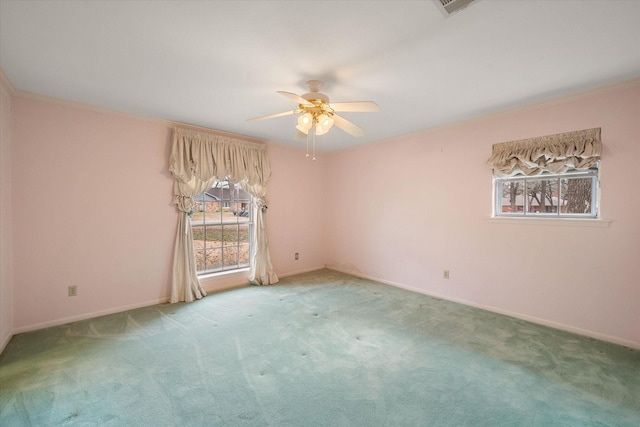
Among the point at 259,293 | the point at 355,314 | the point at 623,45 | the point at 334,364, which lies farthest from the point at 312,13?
the point at 259,293

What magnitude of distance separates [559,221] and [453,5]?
2555 millimetres

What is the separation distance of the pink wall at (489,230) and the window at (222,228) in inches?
70.1

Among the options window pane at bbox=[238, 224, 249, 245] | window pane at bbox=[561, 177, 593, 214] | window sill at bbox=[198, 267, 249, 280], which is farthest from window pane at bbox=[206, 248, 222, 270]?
window pane at bbox=[561, 177, 593, 214]

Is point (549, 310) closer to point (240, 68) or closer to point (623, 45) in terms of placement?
Result: point (623, 45)

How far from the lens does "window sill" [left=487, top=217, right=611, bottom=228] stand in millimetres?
2629

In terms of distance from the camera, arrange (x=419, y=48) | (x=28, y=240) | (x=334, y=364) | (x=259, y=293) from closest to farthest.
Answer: (x=419, y=48), (x=334, y=364), (x=28, y=240), (x=259, y=293)

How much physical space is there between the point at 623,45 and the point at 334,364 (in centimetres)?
313

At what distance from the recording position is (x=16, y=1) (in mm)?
1485

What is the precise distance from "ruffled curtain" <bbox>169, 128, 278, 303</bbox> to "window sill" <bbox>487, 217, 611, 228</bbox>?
11.2 ft

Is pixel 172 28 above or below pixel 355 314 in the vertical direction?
above

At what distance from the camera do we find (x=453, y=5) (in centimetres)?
150

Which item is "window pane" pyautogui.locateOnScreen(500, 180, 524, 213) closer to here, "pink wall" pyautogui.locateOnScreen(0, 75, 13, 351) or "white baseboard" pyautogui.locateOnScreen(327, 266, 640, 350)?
"white baseboard" pyautogui.locateOnScreen(327, 266, 640, 350)

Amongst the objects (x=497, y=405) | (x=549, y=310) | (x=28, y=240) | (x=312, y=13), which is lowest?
Result: (x=497, y=405)

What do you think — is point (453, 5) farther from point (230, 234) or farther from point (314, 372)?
point (230, 234)
